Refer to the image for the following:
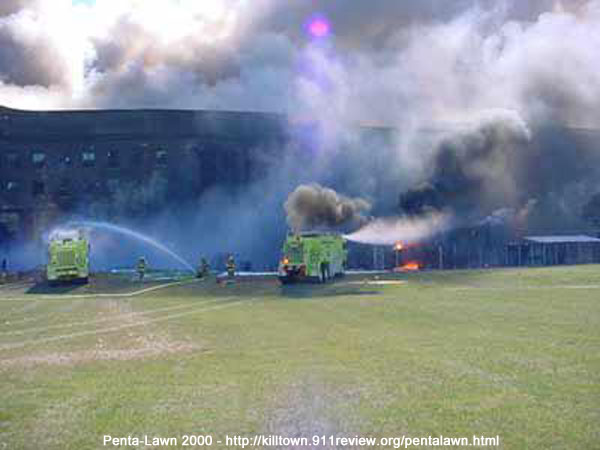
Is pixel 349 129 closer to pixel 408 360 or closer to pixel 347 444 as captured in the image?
pixel 408 360

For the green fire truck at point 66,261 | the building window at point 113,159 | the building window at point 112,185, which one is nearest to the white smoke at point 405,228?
the green fire truck at point 66,261

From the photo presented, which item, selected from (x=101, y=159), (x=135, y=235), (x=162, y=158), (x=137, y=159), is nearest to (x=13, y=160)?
(x=101, y=159)

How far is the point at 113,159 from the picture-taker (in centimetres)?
6475

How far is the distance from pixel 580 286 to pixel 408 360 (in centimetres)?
1871

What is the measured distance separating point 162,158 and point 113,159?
165 inches

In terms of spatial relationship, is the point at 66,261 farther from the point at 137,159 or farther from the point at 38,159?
the point at 38,159

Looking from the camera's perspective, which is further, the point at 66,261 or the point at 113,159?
the point at 113,159

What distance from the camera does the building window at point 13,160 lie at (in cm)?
6450

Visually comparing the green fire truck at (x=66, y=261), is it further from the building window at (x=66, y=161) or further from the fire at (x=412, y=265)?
the building window at (x=66, y=161)

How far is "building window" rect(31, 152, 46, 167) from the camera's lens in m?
A: 64.6

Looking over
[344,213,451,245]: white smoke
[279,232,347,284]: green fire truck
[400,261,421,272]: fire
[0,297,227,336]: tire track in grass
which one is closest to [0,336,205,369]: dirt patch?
[0,297,227,336]: tire track in grass

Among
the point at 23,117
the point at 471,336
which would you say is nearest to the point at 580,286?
the point at 471,336

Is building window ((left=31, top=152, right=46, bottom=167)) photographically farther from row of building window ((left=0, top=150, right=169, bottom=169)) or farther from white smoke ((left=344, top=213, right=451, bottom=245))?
white smoke ((left=344, top=213, right=451, bottom=245))

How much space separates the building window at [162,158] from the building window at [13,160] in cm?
1178
